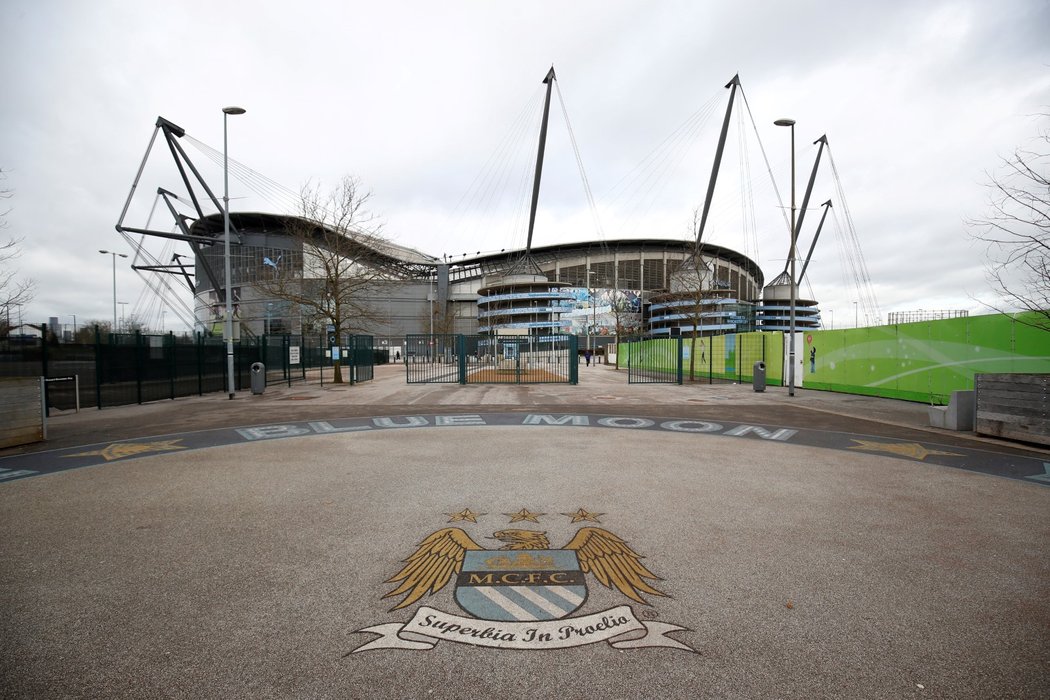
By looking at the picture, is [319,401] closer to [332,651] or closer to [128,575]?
[128,575]

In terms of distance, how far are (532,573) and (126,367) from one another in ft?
66.5

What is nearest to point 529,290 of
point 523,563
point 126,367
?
point 126,367

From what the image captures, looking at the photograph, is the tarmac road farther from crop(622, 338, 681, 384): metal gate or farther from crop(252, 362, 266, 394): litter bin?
crop(622, 338, 681, 384): metal gate

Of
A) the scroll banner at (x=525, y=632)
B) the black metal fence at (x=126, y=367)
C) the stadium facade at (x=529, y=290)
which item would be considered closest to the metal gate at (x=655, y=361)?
the black metal fence at (x=126, y=367)

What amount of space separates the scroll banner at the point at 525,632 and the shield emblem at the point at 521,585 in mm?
131

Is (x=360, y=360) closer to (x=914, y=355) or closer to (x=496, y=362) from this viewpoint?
(x=496, y=362)

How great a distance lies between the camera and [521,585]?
4039mm

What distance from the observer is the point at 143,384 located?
1881 centimetres

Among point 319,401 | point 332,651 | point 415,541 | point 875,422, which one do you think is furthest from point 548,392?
point 332,651

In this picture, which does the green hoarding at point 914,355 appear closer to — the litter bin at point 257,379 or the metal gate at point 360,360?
the metal gate at point 360,360

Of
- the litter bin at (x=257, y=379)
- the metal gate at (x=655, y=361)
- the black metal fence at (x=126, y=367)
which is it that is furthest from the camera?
the metal gate at (x=655, y=361)

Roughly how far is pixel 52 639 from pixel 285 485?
3804 mm

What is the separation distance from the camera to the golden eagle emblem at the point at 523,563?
4055 millimetres

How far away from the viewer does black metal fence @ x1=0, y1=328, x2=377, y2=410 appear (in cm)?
1600
